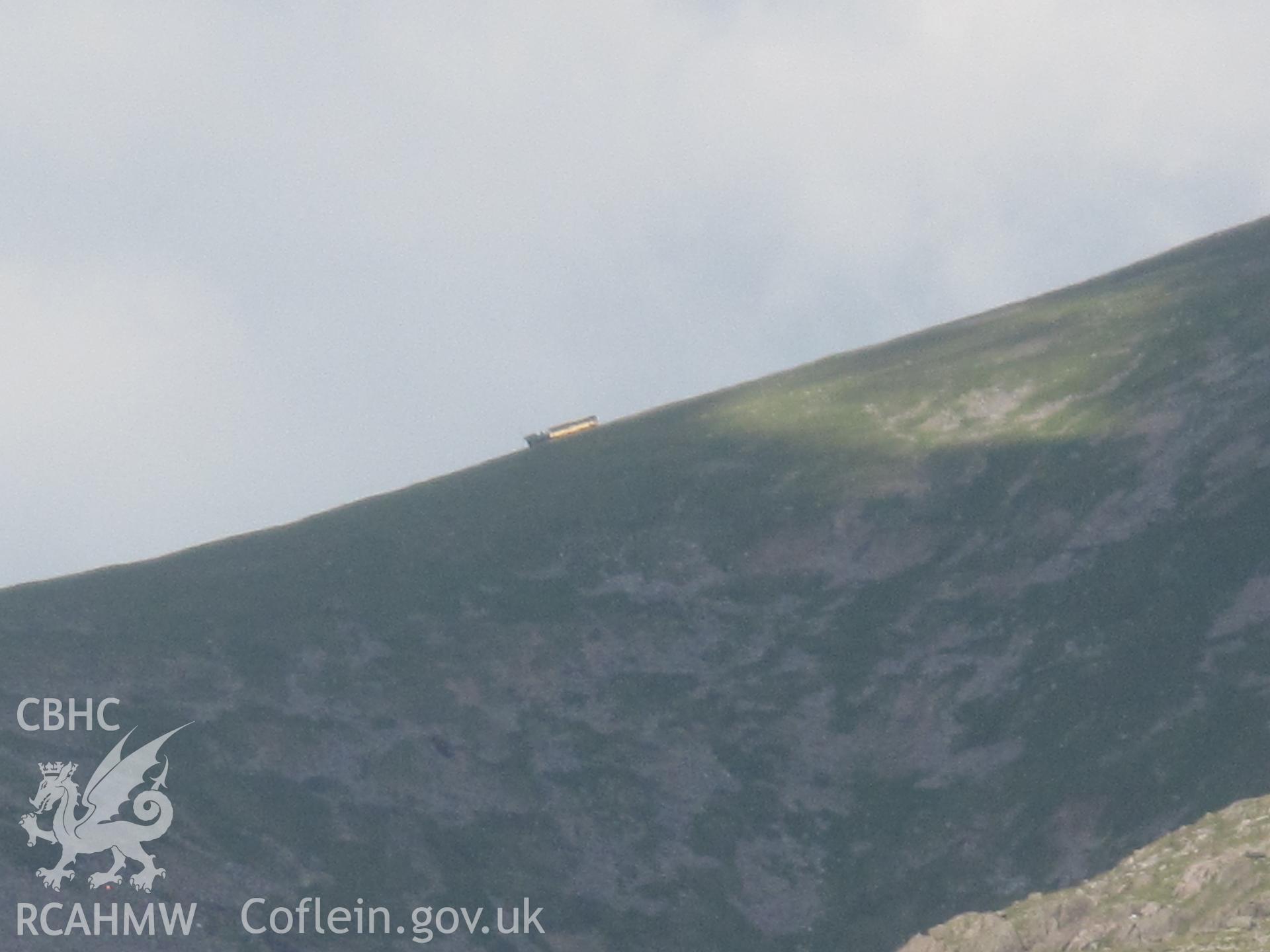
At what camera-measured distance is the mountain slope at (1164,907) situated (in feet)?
143

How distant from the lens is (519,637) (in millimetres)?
88750

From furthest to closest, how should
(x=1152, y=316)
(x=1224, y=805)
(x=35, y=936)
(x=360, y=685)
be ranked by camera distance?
(x=1152, y=316), (x=360, y=685), (x=35, y=936), (x=1224, y=805)

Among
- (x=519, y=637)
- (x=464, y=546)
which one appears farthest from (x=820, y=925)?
(x=464, y=546)

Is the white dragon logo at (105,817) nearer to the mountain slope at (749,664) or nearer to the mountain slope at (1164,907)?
the mountain slope at (749,664)

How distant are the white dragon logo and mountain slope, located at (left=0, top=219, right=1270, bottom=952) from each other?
101cm

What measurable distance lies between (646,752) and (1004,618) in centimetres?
2144

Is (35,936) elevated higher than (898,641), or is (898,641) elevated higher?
(898,641)

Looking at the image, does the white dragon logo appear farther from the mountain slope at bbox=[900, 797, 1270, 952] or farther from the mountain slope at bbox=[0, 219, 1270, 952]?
the mountain slope at bbox=[900, 797, 1270, 952]

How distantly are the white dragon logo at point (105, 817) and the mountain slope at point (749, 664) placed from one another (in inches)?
39.9

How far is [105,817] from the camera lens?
72.8 meters

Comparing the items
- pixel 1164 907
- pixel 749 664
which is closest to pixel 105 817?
pixel 749 664

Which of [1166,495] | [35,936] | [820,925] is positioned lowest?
[820,925]

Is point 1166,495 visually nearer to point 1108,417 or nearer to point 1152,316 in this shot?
point 1108,417

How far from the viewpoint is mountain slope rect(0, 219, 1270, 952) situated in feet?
227
